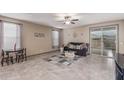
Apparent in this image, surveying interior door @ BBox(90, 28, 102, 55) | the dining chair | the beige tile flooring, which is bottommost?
the beige tile flooring

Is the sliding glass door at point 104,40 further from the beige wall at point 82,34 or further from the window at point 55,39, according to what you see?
the window at point 55,39

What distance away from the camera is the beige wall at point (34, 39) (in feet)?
17.4

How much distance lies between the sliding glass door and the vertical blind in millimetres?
4960

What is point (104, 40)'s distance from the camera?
5855 millimetres

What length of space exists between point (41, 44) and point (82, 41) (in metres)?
3.25

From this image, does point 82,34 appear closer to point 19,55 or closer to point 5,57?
point 19,55

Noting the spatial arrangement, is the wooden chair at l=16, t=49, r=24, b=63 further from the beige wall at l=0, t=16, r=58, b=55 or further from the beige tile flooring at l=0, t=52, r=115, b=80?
the beige tile flooring at l=0, t=52, r=115, b=80

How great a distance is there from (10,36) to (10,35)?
2.1 inches

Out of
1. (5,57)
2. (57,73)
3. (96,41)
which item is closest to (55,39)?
(96,41)

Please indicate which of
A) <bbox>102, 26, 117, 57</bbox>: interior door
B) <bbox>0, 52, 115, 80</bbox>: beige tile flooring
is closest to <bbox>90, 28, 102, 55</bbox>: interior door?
<bbox>102, 26, 117, 57</bbox>: interior door

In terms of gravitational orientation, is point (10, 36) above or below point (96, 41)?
above

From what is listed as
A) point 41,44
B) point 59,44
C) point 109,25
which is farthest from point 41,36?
point 109,25

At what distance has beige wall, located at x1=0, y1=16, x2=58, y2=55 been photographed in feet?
17.4
